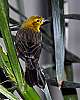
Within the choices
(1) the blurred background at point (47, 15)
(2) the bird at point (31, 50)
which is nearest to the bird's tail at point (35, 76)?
(2) the bird at point (31, 50)

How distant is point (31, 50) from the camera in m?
0.33

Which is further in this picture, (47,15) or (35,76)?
(47,15)

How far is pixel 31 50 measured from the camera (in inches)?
12.8

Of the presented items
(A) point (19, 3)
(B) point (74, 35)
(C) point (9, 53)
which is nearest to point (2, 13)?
(C) point (9, 53)

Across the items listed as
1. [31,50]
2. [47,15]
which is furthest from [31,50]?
[47,15]

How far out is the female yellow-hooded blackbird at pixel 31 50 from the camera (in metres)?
0.33

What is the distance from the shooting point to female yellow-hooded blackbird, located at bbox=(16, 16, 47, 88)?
33 centimetres

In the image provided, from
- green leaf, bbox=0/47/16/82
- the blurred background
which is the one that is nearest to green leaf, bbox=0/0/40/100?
green leaf, bbox=0/47/16/82

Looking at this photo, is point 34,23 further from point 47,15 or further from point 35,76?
point 47,15

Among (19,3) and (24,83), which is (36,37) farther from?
(19,3)

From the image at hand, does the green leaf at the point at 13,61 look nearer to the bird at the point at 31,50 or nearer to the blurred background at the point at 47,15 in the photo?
the bird at the point at 31,50

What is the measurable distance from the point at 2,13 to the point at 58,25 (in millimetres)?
117

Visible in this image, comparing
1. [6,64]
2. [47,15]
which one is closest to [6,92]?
[6,64]

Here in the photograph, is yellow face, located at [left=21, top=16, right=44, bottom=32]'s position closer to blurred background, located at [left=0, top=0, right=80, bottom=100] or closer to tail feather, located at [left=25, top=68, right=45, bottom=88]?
tail feather, located at [left=25, top=68, right=45, bottom=88]
